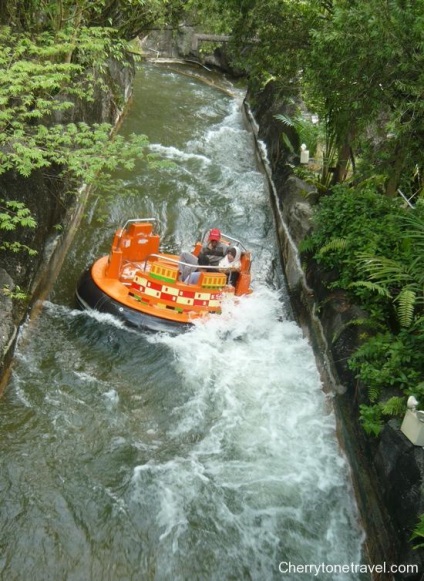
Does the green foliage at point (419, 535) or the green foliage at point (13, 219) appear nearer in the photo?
the green foliage at point (419, 535)

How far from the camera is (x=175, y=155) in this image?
50.2ft

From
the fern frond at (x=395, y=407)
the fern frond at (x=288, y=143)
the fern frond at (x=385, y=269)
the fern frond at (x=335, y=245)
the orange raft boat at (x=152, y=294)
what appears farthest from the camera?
the fern frond at (x=288, y=143)

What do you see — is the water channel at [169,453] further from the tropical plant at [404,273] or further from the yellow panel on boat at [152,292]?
the tropical plant at [404,273]

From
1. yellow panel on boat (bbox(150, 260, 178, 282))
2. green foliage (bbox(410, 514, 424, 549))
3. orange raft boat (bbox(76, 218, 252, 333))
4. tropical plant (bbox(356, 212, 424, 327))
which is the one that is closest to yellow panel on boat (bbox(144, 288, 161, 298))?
orange raft boat (bbox(76, 218, 252, 333))

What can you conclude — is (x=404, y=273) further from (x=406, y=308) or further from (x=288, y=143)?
(x=288, y=143)

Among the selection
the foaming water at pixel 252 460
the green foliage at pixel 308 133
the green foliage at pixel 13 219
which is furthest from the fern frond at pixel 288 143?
the green foliage at pixel 13 219

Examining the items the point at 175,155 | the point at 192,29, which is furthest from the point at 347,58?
the point at 192,29

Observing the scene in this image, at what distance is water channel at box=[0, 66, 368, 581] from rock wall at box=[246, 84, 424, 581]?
31 cm

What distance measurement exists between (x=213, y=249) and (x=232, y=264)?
0.43 m

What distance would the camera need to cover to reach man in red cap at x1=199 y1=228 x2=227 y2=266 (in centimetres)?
934

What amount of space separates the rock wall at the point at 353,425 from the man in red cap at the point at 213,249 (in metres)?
1.64

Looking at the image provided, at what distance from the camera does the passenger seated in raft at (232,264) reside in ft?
30.7

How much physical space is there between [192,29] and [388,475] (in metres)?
27.4

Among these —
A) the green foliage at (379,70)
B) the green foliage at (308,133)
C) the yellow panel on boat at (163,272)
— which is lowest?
the yellow panel on boat at (163,272)
